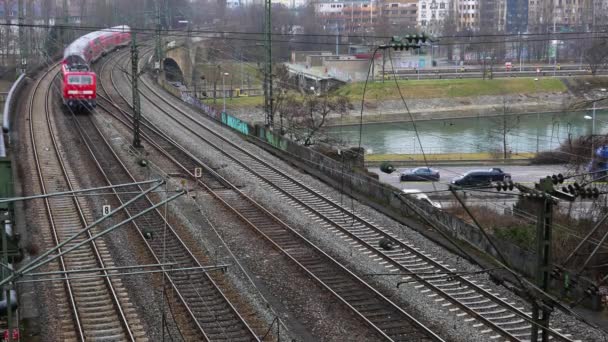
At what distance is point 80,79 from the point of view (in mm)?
29250

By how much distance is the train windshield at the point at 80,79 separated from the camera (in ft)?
95.6

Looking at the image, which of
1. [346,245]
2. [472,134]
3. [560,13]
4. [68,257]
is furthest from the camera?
[560,13]

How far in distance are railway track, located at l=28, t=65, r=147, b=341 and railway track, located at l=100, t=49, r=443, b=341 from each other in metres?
3.05

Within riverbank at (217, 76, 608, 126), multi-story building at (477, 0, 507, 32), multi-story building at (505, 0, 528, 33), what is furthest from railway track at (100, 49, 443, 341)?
multi-story building at (505, 0, 528, 33)

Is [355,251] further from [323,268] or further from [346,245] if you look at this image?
[323,268]

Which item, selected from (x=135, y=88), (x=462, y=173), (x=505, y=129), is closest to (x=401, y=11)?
(x=505, y=129)

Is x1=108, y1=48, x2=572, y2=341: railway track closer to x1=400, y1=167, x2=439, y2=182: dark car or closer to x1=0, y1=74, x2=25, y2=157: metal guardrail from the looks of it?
x1=400, y1=167, x2=439, y2=182: dark car

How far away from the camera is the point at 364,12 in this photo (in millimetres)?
110875

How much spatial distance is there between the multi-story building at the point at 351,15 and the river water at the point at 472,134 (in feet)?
169

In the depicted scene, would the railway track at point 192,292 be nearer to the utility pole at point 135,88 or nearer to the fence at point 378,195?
the fence at point 378,195

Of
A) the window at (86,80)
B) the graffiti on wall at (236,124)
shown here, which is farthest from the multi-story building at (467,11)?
the window at (86,80)

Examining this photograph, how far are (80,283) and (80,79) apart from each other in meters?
17.7

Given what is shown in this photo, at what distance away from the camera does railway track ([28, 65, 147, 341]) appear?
10922 millimetres

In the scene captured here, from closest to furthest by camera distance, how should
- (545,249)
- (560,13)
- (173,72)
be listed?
(545,249) < (173,72) < (560,13)
